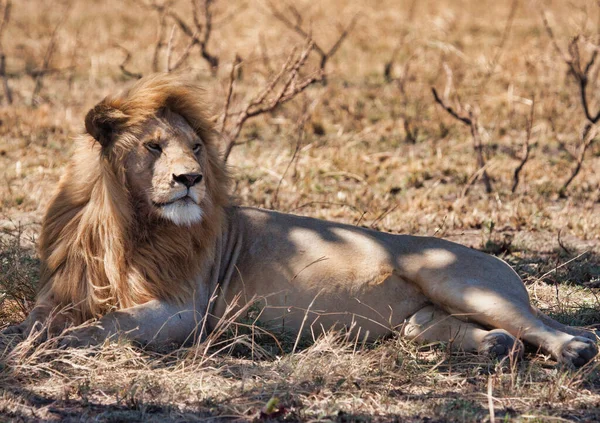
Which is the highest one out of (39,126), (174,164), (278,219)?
(174,164)

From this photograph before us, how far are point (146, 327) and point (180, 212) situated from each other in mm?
485

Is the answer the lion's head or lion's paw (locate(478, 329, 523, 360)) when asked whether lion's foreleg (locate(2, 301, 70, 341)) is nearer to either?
the lion's head

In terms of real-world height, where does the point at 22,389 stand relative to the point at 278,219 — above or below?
below

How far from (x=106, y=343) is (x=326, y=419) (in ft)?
3.33

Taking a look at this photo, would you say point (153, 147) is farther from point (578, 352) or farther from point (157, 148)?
point (578, 352)

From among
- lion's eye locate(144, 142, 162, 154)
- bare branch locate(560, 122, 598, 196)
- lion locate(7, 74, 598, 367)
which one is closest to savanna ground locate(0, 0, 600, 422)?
bare branch locate(560, 122, 598, 196)

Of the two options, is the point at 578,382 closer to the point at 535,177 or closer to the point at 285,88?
the point at 285,88

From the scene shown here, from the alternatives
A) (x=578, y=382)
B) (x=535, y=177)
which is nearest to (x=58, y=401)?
(x=578, y=382)

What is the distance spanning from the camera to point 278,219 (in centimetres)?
451

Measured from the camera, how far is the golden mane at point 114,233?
394cm

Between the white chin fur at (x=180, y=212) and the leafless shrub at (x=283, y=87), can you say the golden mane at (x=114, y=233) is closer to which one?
the white chin fur at (x=180, y=212)

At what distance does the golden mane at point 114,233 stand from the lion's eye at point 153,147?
0.07 meters

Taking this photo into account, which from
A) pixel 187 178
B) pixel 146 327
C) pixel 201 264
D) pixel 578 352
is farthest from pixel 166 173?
pixel 578 352

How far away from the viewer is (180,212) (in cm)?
386
